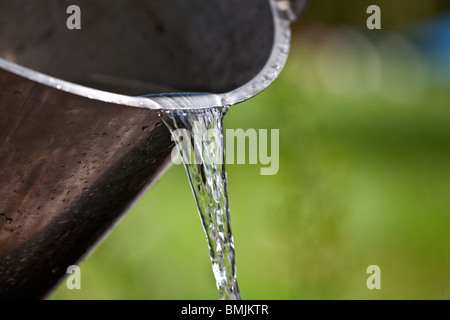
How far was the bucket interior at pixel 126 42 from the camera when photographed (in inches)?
49.1

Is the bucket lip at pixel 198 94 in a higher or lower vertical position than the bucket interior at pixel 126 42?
lower

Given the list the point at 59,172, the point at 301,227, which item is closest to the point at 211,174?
the point at 59,172

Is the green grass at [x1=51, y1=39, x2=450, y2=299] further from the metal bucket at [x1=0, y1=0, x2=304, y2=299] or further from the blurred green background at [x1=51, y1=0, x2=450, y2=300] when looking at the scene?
the metal bucket at [x1=0, y1=0, x2=304, y2=299]

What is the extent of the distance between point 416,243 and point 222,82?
1.59 metres

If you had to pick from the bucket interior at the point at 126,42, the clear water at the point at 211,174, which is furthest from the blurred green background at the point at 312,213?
the clear water at the point at 211,174

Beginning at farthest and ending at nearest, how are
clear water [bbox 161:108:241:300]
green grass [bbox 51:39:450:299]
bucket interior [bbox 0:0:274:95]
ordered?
green grass [bbox 51:39:450:299] < bucket interior [bbox 0:0:274:95] < clear water [bbox 161:108:241:300]

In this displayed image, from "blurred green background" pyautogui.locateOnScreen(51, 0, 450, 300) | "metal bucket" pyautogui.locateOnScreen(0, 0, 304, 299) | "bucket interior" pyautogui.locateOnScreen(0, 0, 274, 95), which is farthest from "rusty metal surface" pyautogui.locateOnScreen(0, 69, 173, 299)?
"blurred green background" pyautogui.locateOnScreen(51, 0, 450, 300)

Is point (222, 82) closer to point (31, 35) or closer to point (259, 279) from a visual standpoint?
point (31, 35)

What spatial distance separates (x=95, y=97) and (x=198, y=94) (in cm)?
24

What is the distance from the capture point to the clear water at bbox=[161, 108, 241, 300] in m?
0.86

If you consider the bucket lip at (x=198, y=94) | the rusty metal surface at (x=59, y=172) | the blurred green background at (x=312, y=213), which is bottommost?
the rusty metal surface at (x=59, y=172)

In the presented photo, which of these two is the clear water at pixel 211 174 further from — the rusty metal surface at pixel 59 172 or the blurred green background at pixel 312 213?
the blurred green background at pixel 312 213

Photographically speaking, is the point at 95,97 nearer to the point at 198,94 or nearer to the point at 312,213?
the point at 198,94

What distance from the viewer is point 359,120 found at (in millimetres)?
3168
